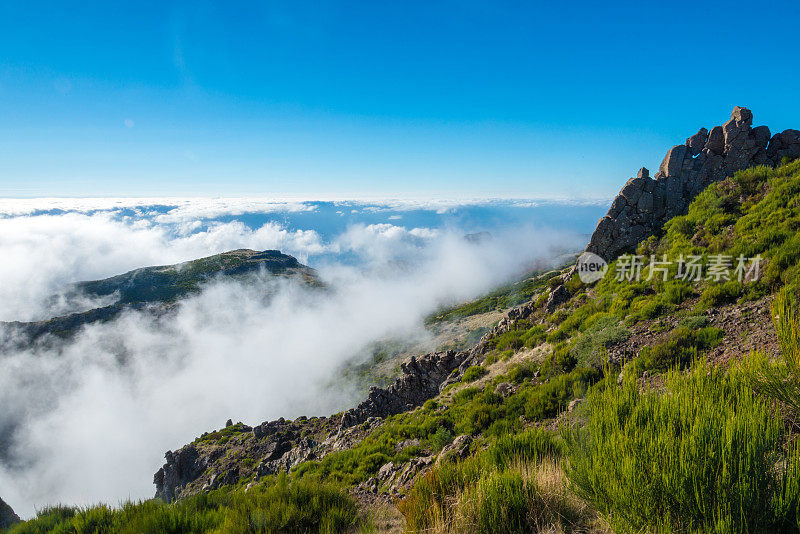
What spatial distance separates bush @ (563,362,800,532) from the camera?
275 cm

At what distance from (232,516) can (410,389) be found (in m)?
18.5

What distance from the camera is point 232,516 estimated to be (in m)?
4.70

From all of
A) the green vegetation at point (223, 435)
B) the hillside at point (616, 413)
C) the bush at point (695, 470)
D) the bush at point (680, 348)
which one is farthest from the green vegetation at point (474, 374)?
the green vegetation at point (223, 435)

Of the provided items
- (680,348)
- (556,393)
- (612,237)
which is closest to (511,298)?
(612,237)

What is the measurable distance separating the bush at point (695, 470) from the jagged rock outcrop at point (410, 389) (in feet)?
59.7

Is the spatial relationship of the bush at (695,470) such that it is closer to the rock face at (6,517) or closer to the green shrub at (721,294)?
the green shrub at (721,294)

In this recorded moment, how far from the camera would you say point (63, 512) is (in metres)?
6.59

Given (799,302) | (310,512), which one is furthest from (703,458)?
(799,302)

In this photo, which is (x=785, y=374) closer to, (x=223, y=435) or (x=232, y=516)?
(x=232, y=516)

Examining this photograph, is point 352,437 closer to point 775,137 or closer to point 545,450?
point 545,450

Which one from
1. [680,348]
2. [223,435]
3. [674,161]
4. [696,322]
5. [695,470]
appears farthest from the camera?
[223,435]

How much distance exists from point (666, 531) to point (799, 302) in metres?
7.92

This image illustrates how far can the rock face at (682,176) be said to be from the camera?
809 inches

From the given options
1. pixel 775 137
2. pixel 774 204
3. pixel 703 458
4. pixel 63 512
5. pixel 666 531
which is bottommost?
pixel 63 512
